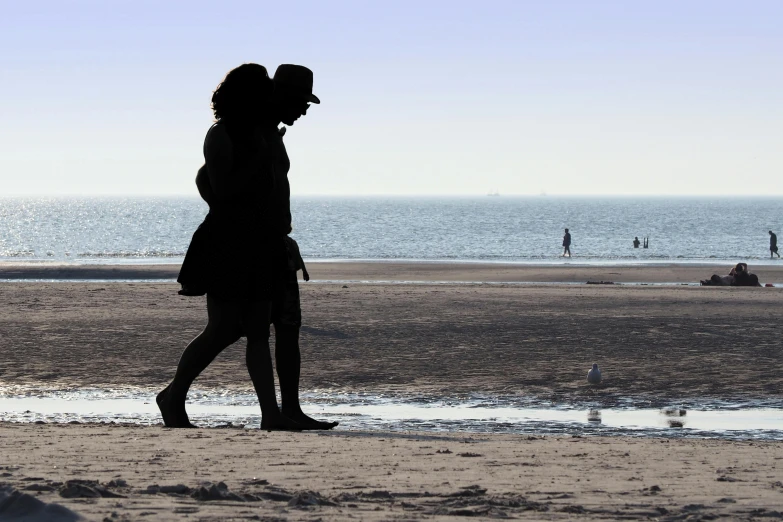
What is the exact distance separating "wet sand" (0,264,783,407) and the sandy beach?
0.04 m

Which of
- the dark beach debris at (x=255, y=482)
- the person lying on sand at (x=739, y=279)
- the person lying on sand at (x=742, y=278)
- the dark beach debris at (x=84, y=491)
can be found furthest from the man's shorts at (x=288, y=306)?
the person lying on sand at (x=742, y=278)

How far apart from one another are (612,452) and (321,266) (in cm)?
3694

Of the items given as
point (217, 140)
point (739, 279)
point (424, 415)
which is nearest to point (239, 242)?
point (217, 140)

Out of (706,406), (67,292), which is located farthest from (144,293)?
(706,406)

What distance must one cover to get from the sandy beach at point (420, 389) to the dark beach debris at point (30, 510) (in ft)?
0.24

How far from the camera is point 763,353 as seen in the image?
13.3 m

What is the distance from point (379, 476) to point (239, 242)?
1.92 meters

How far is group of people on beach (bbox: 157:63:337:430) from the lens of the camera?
6.36 meters

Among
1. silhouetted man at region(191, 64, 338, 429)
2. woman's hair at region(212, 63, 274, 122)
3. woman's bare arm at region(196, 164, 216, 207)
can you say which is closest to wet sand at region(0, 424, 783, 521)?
silhouetted man at region(191, 64, 338, 429)

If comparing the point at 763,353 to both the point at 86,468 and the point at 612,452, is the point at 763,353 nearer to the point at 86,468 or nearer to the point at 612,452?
the point at 612,452

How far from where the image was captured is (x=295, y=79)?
22.4 ft

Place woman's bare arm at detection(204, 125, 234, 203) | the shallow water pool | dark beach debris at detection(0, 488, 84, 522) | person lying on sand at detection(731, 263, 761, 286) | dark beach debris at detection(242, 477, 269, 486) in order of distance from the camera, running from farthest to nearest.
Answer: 1. person lying on sand at detection(731, 263, 761, 286)
2. the shallow water pool
3. woman's bare arm at detection(204, 125, 234, 203)
4. dark beach debris at detection(242, 477, 269, 486)
5. dark beach debris at detection(0, 488, 84, 522)

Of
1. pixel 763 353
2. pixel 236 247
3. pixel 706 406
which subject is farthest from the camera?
pixel 763 353

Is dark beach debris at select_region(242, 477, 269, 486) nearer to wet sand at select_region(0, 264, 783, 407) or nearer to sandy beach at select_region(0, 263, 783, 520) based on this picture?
sandy beach at select_region(0, 263, 783, 520)
